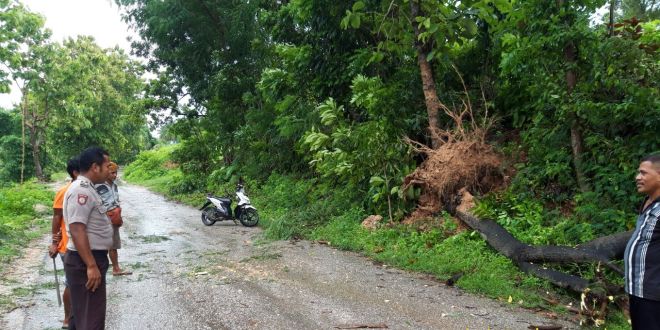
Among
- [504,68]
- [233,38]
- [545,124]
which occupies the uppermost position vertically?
[233,38]

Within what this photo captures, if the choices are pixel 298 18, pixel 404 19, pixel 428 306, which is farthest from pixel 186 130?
pixel 428 306

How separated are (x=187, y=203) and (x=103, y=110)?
23989 mm

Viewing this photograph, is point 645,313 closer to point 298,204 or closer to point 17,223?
point 298,204

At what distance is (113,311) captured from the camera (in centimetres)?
560

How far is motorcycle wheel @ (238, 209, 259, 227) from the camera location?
42.3 feet

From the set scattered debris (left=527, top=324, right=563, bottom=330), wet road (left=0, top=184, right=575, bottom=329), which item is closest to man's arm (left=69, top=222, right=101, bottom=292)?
wet road (left=0, top=184, right=575, bottom=329)

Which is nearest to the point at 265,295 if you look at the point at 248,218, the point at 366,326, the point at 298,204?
the point at 366,326

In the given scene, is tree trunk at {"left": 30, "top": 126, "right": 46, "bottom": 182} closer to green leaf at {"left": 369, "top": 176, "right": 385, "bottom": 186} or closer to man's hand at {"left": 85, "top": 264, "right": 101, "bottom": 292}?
green leaf at {"left": 369, "top": 176, "right": 385, "bottom": 186}

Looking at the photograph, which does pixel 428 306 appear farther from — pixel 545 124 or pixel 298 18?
pixel 298 18

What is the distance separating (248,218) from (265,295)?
696cm

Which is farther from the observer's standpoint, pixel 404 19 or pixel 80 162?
pixel 404 19

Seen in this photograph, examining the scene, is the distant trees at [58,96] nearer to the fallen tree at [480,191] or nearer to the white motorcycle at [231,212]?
the white motorcycle at [231,212]

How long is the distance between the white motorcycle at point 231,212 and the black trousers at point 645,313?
416 inches

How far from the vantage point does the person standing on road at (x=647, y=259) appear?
121 inches
